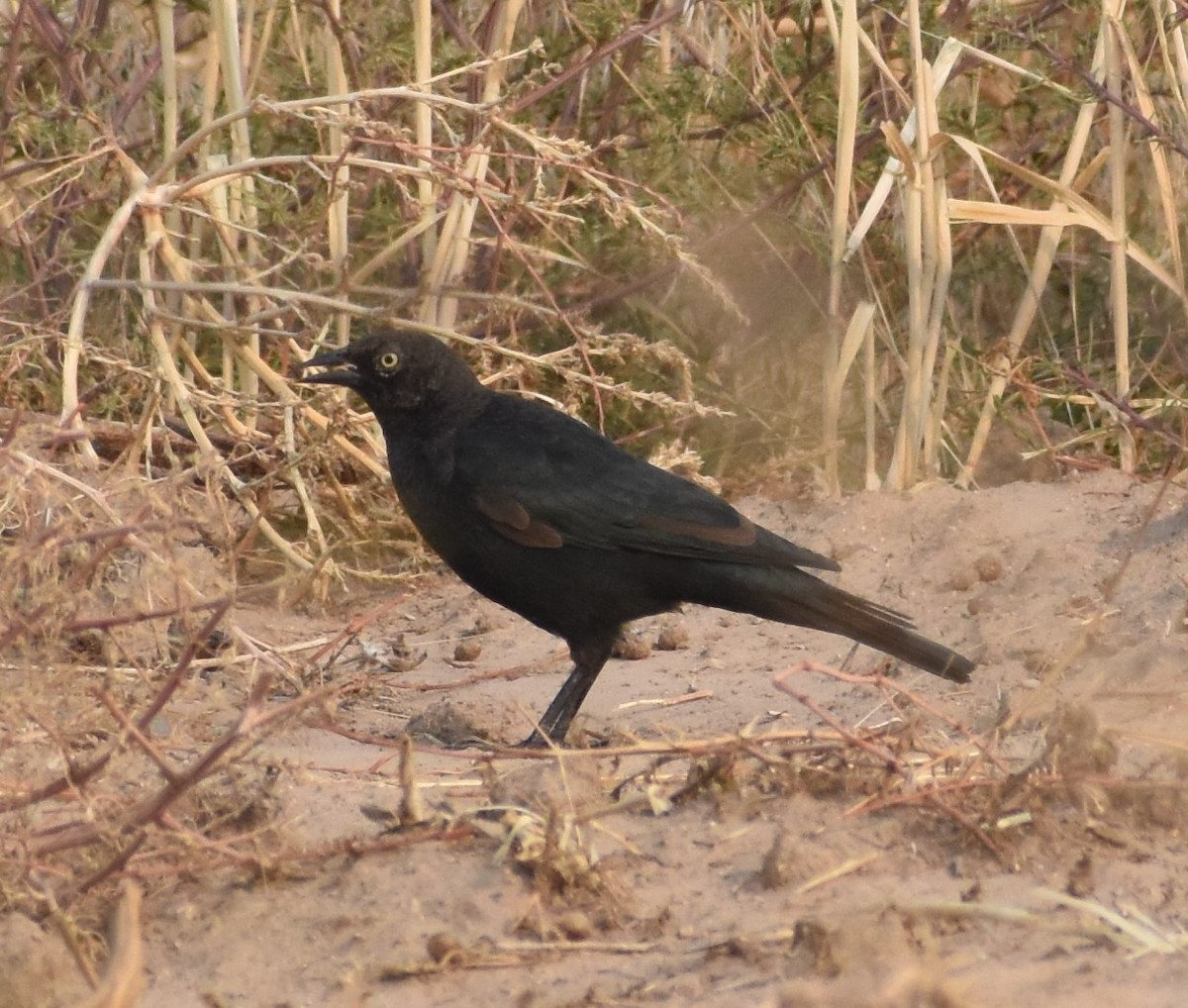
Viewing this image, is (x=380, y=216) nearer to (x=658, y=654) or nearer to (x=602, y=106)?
(x=602, y=106)

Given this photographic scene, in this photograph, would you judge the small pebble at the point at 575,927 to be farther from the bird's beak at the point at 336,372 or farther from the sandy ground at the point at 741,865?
the bird's beak at the point at 336,372

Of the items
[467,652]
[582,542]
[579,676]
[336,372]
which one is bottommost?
[467,652]

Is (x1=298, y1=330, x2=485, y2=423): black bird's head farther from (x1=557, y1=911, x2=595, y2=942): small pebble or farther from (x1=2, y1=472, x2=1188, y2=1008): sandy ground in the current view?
(x1=557, y1=911, x2=595, y2=942): small pebble

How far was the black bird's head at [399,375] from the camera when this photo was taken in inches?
204

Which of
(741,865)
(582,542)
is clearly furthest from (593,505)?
(741,865)

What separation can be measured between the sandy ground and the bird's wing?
0.44 metres

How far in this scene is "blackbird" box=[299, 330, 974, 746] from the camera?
15.9ft

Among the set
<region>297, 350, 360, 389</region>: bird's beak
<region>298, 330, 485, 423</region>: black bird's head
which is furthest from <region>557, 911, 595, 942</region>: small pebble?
<region>297, 350, 360, 389</region>: bird's beak

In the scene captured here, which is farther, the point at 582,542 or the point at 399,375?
the point at 399,375

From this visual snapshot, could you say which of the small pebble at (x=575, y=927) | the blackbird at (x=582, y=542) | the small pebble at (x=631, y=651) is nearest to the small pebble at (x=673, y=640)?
the small pebble at (x=631, y=651)

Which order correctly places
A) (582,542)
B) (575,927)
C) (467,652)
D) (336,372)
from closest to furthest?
(575,927) < (582,542) < (336,372) < (467,652)

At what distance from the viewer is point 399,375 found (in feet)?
17.0

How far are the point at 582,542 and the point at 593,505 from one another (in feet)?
0.34

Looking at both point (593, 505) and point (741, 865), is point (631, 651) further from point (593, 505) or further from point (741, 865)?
point (741, 865)
